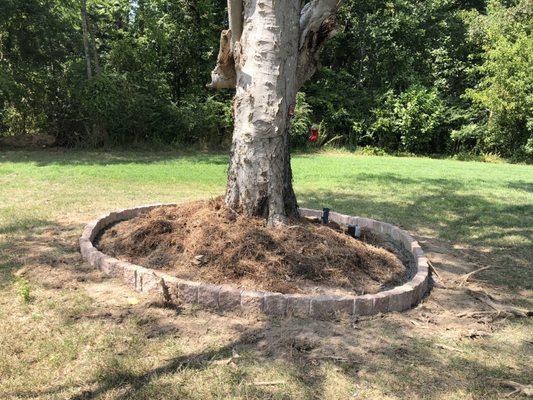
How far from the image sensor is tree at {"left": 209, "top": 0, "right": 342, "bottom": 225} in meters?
4.21

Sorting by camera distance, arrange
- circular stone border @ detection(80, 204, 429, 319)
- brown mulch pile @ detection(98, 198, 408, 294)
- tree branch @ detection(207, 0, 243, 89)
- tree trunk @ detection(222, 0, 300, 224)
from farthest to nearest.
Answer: tree branch @ detection(207, 0, 243, 89) < tree trunk @ detection(222, 0, 300, 224) < brown mulch pile @ detection(98, 198, 408, 294) < circular stone border @ detection(80, 204, 429, 319)

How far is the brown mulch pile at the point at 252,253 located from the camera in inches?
148

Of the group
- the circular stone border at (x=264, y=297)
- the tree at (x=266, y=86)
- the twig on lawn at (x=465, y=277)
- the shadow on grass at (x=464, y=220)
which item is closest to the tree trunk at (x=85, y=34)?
the shadow on grass at (x=464, y=220)

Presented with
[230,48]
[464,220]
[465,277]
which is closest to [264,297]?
[465,277]

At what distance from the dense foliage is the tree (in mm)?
9605

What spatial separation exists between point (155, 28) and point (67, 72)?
3.03 meters

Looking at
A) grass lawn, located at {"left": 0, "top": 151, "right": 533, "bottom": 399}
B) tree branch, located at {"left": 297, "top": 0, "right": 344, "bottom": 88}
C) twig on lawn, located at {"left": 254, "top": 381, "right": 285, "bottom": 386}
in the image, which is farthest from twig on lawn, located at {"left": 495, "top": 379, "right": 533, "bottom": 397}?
tree branch, located at {"left": 297, "top": 0, "right": 344, "bottom": 88}

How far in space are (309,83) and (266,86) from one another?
14784mm

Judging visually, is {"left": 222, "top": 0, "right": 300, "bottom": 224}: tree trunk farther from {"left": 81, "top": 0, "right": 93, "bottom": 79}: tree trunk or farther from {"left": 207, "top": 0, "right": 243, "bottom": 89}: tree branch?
{"left": 81, "top": 0, "right": 93, "bottom": 79}: tree trunk

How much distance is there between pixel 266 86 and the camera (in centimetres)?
424

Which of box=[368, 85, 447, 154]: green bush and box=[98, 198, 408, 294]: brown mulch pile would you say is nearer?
box=[98, 198, 408, 294]: brown mulch pile

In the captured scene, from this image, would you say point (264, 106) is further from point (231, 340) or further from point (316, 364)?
point (316, 364)

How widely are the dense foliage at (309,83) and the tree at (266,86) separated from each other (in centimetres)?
961

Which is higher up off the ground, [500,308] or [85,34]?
[85,34]
